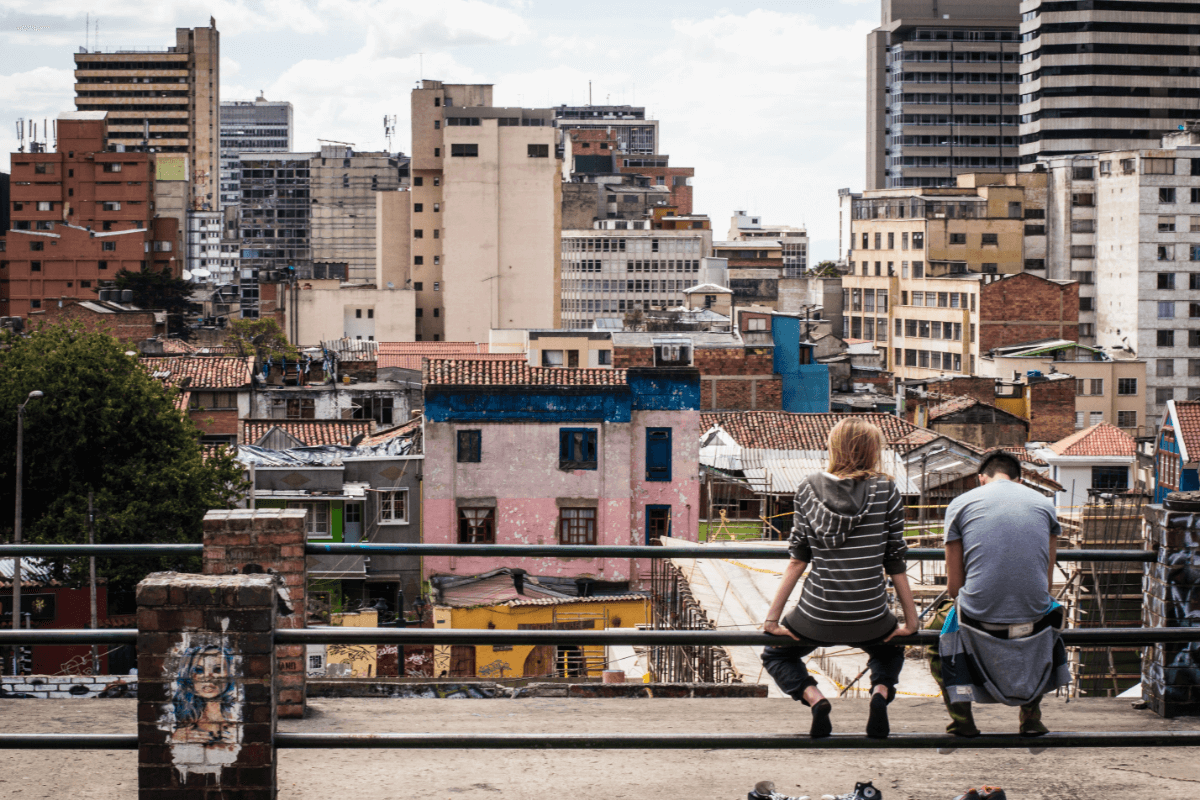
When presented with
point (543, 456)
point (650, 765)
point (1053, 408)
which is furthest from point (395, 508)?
point (1053, 408)

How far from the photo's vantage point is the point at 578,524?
131 ft

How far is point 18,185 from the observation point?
4624 inches

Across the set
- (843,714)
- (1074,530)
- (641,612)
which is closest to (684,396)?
(641,612)

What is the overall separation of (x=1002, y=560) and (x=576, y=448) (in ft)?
113

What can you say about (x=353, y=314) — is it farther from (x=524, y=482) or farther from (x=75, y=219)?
(x=524, y=482)

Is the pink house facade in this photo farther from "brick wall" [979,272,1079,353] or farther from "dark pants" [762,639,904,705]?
"brick wall" [979,272,1079,353]

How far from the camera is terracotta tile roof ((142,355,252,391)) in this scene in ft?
177

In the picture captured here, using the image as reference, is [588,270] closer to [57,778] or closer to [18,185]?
[18,185]

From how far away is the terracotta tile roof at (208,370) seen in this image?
54094 millimetres

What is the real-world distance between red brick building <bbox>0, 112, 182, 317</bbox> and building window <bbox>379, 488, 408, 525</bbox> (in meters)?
81.0

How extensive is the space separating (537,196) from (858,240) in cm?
2734

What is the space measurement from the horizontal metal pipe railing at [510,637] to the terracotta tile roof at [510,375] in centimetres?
3407

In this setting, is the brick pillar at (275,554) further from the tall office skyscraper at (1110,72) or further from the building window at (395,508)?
the tall office skyscraper at (1110,72)

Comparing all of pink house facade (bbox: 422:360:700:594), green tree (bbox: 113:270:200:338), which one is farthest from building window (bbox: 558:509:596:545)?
green tree (bbox: 113:270:200:338)
